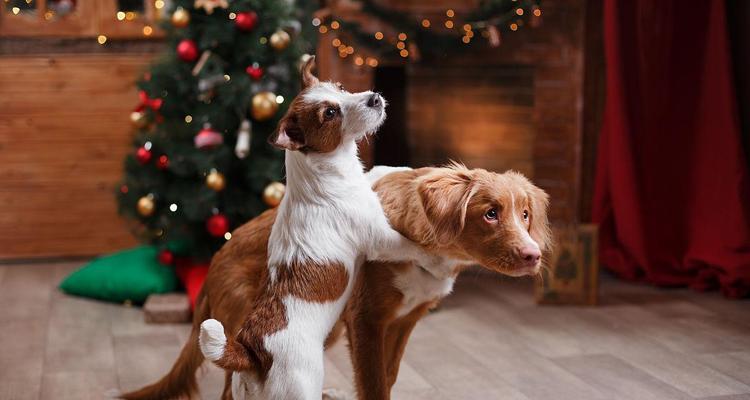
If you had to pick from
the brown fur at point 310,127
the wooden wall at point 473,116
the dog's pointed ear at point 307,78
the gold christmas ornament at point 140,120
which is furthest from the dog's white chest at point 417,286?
the wooden wall at point 473,116

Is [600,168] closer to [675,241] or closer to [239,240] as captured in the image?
[675,241]

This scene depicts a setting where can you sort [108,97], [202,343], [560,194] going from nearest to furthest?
[202,343]
[560,194]
[108,97]

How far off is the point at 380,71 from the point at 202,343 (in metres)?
2.84

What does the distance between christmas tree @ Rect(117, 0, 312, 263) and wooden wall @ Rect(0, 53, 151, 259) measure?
0.91 meters

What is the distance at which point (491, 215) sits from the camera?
5.81 ft

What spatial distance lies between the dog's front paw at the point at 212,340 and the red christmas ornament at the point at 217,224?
1.82m

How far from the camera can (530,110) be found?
427 cm

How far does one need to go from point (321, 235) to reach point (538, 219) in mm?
437

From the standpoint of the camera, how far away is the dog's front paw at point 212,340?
1662 mm

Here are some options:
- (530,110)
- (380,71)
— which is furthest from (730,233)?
(380,71)

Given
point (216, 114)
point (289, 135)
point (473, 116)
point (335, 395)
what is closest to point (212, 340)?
point (289, 135)

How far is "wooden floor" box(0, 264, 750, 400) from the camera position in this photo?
265cm

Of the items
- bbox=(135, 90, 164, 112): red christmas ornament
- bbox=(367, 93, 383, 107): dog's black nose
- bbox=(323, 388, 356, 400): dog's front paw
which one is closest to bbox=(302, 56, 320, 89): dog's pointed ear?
bbox=(367, 93, 383, 107): dog's black nose

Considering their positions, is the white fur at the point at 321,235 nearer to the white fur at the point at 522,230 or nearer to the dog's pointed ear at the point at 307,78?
the dog's pointed ear at the point at 307,78
